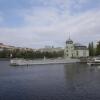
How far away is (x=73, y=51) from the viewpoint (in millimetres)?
132875

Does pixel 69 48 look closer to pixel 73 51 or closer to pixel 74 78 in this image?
pixel 73 51

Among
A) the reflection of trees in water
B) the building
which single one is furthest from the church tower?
the reflection of trees in water

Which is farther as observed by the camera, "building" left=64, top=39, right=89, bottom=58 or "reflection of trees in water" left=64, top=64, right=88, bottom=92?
"building" left=64, top=39, right=89, bottom=58

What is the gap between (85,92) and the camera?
26719mm

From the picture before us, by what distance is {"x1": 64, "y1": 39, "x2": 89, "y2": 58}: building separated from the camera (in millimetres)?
129875

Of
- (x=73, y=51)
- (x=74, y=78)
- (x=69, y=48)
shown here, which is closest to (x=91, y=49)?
(x=73, y=51)

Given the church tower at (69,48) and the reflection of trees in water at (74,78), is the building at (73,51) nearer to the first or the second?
the church tower at (69,48)

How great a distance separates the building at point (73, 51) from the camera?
426 ft

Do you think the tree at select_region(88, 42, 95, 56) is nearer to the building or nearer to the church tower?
the building

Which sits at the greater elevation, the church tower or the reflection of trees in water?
the church tower

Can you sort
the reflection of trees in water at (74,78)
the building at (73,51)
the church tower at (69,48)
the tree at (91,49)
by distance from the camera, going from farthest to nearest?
the tree at (91,49) → the building at (73,51) → the church tower at (69,48) → the reflection of trees in water at (74,78)

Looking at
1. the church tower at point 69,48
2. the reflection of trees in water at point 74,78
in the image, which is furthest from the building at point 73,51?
the reflection of trees in water at point 74,78

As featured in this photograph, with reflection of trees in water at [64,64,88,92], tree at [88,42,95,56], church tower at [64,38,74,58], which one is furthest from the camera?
tree at [88,42,95,56]

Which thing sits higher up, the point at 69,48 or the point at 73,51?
the point at 69,48
